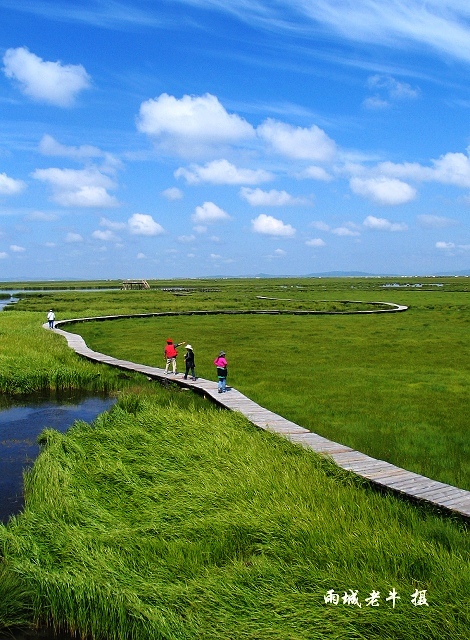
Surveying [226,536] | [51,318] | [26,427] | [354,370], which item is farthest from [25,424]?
[51,318]

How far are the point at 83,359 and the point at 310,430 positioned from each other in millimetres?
14810

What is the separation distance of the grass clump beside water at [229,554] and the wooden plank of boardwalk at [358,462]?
32cm

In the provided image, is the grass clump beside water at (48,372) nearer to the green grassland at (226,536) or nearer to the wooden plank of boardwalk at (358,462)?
the wooden plank of boardwalk at (358,462)

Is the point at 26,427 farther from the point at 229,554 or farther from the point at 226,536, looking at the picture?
the point at 229,554

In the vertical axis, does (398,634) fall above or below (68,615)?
above

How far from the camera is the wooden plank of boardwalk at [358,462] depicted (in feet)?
29.5

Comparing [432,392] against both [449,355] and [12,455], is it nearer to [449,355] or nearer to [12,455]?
[449,355]

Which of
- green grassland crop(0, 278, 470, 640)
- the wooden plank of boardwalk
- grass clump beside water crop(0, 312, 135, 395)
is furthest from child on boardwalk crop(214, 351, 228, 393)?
grass clump beside water crop(0, 312, 135, 395)

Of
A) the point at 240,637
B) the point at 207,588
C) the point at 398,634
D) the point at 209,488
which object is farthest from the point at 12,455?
the point at 398,634

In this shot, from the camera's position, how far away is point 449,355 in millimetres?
28422

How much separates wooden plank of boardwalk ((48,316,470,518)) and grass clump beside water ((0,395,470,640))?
1.04 ft

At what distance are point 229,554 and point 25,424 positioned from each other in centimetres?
1105

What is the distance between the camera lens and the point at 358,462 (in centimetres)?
1084

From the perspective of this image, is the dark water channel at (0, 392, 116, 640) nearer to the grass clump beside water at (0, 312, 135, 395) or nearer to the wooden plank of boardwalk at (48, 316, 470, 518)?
the grass clump beside water at (0, 312, 135, 395)
